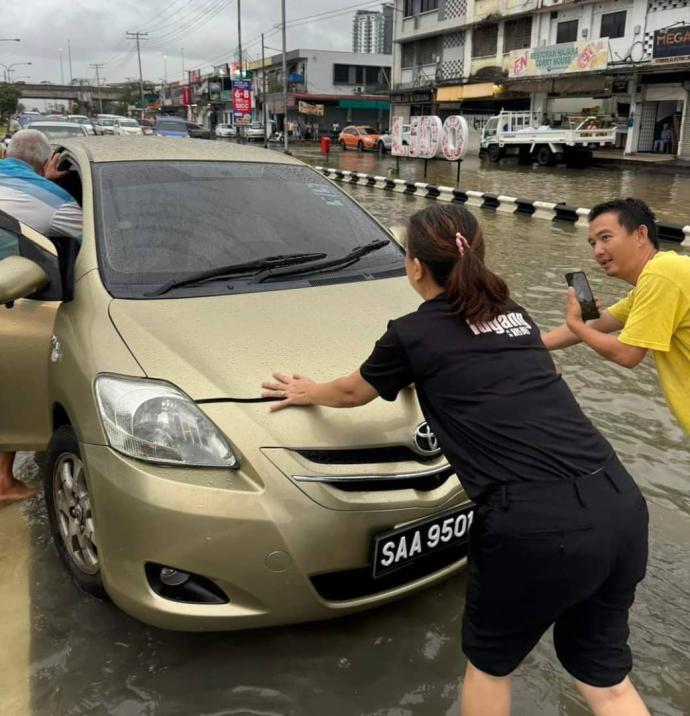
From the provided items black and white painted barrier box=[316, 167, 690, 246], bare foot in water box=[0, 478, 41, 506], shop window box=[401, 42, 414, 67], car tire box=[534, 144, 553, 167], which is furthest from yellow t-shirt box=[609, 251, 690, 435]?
shop window box=[401, 42, 414, 67]

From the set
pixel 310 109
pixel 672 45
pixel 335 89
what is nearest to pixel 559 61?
pixel 672 45

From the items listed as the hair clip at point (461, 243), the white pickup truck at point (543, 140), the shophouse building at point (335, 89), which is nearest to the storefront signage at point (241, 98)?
the white pickup truck at point (543, 140)

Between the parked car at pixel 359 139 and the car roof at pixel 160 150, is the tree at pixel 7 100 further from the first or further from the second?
the car roof at pixel 160 150

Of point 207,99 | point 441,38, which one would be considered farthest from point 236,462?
point 207,99

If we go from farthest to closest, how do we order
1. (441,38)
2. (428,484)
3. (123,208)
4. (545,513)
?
(441,38)
(123,208)
(428,484)
(545,513)

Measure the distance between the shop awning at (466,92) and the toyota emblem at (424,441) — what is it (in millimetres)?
35852

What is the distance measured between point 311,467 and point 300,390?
0.24 m

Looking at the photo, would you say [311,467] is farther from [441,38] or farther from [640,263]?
[441,38]

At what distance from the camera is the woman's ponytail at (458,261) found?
5.40 feet

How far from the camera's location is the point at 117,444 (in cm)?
206

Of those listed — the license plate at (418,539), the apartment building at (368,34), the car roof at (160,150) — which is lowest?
the license plate at (418,539)

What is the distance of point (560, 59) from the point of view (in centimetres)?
3016

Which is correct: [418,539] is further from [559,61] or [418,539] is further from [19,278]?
[559,61]

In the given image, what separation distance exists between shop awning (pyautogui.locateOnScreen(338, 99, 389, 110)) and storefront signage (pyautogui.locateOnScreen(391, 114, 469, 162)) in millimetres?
40827
